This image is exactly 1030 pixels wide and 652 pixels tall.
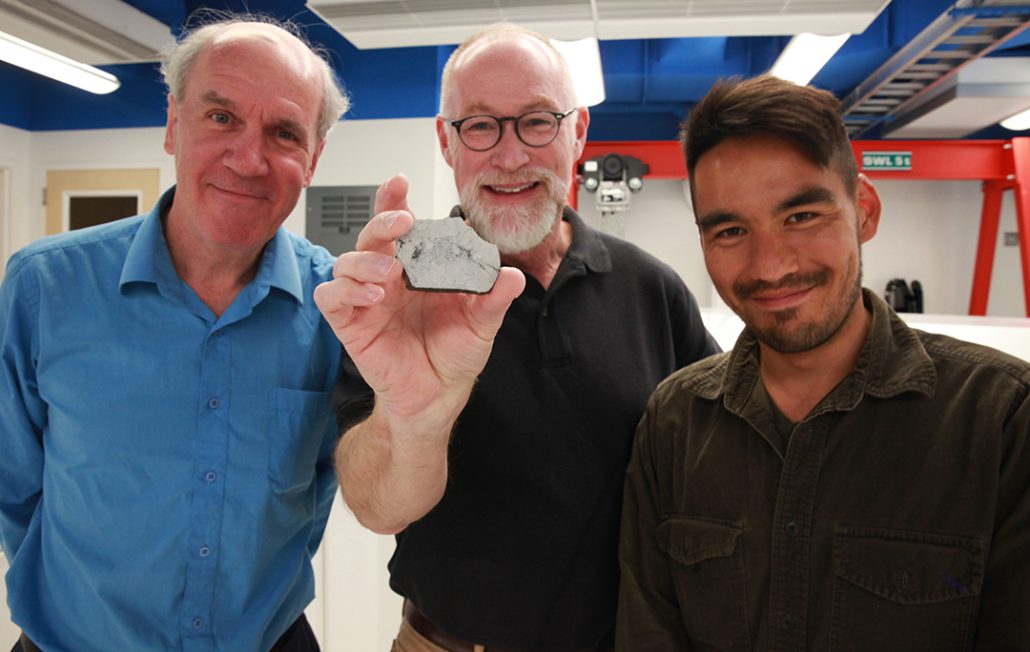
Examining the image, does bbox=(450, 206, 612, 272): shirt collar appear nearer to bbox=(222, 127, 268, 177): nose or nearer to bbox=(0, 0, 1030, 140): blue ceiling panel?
bbox=(222, 127, 268, 177): nose

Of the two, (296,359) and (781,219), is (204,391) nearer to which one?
(296,359)

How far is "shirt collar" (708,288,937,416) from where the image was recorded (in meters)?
1.06

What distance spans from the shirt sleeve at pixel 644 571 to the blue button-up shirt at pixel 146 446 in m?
0.65

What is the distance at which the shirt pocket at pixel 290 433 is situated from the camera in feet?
4.32

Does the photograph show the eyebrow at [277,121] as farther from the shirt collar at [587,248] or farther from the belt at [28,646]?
the belt at [28,646]

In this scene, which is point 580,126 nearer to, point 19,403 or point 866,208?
point 866,208

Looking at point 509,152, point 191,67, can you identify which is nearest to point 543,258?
point 509,152

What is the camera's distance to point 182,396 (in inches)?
50.4

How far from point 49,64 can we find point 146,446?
3.05 meters

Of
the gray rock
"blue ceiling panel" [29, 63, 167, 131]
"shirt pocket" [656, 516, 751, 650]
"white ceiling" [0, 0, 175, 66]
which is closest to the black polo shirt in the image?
"shirt pocket" [656, 516, 751, 650]

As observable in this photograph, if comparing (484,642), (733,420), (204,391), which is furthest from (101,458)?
(733,420)

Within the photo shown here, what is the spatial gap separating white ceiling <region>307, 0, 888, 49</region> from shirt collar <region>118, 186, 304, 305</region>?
1.98m

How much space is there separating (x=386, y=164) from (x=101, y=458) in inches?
120

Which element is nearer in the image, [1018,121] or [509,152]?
[509,152]
